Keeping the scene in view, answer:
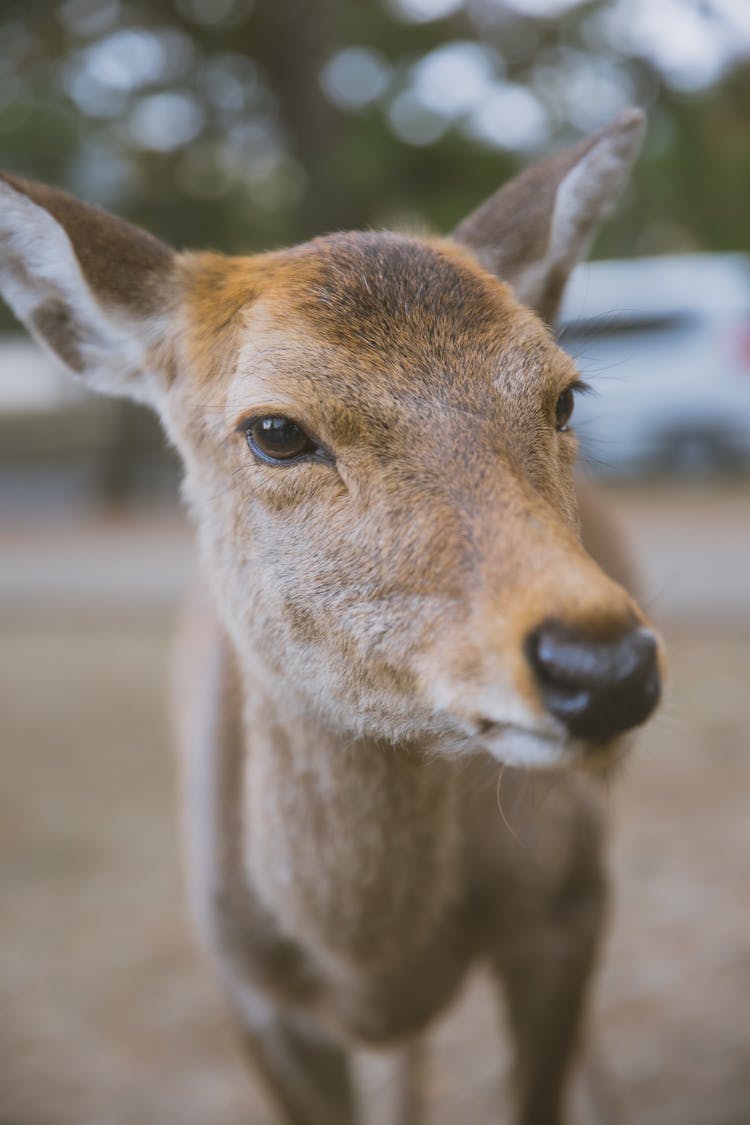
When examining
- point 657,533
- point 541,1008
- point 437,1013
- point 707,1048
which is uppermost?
point 437,1013

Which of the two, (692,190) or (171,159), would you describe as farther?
(171,159)

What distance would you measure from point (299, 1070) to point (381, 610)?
1.88m

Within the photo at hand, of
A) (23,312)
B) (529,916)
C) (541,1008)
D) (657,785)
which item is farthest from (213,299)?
(657,785)

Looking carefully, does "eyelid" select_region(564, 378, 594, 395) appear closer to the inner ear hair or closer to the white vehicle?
the inner ear hair

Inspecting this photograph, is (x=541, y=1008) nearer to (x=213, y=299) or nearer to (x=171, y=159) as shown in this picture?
(x=213, y=299)

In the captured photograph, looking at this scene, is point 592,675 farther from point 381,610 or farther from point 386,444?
point 386,444

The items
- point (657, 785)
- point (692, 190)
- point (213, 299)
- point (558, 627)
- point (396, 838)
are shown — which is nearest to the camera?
point (558, 627)

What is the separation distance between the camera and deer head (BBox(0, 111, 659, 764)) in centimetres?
189

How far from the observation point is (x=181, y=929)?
5484 mm

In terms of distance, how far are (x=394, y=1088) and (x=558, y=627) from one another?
2.89 meters

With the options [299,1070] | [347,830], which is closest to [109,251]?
[347,830]

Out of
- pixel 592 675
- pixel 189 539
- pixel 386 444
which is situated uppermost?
pixel 386 444

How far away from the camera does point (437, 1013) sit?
3.05 metres

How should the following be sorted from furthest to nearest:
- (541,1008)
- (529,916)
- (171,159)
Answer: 1. (171,159)
2. (541,1008)
3. (529,916)
